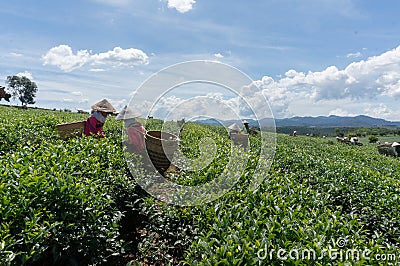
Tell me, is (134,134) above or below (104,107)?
below

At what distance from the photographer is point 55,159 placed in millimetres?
3670

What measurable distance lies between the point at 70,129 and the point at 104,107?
1.05m

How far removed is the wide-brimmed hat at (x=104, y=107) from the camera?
6742 millimetres

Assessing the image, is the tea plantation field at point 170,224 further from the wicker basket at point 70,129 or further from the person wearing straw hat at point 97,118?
the wicker basket at point 70,129

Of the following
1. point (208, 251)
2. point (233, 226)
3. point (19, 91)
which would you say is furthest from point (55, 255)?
point (19, 91)

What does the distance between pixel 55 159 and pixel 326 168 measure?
5755 mm

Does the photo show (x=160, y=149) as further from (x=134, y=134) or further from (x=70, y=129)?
(x=70, y=129)

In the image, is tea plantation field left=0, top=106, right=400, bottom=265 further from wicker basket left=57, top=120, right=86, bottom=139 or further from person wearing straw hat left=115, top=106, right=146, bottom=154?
wicker basket left=57, top=120, right=86, bottom=139

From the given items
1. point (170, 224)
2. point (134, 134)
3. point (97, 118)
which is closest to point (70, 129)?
point (97, 118)

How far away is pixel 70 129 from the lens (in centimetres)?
716

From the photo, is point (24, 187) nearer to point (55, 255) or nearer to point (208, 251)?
point (55, 255)

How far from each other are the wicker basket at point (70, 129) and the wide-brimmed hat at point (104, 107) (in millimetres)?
702

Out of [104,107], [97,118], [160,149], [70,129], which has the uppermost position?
[104,107]

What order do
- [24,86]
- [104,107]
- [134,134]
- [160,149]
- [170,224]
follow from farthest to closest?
1. [24,86]
2. [104,107]
3. [134,134]
4. [160,149]
5. [170,224]
